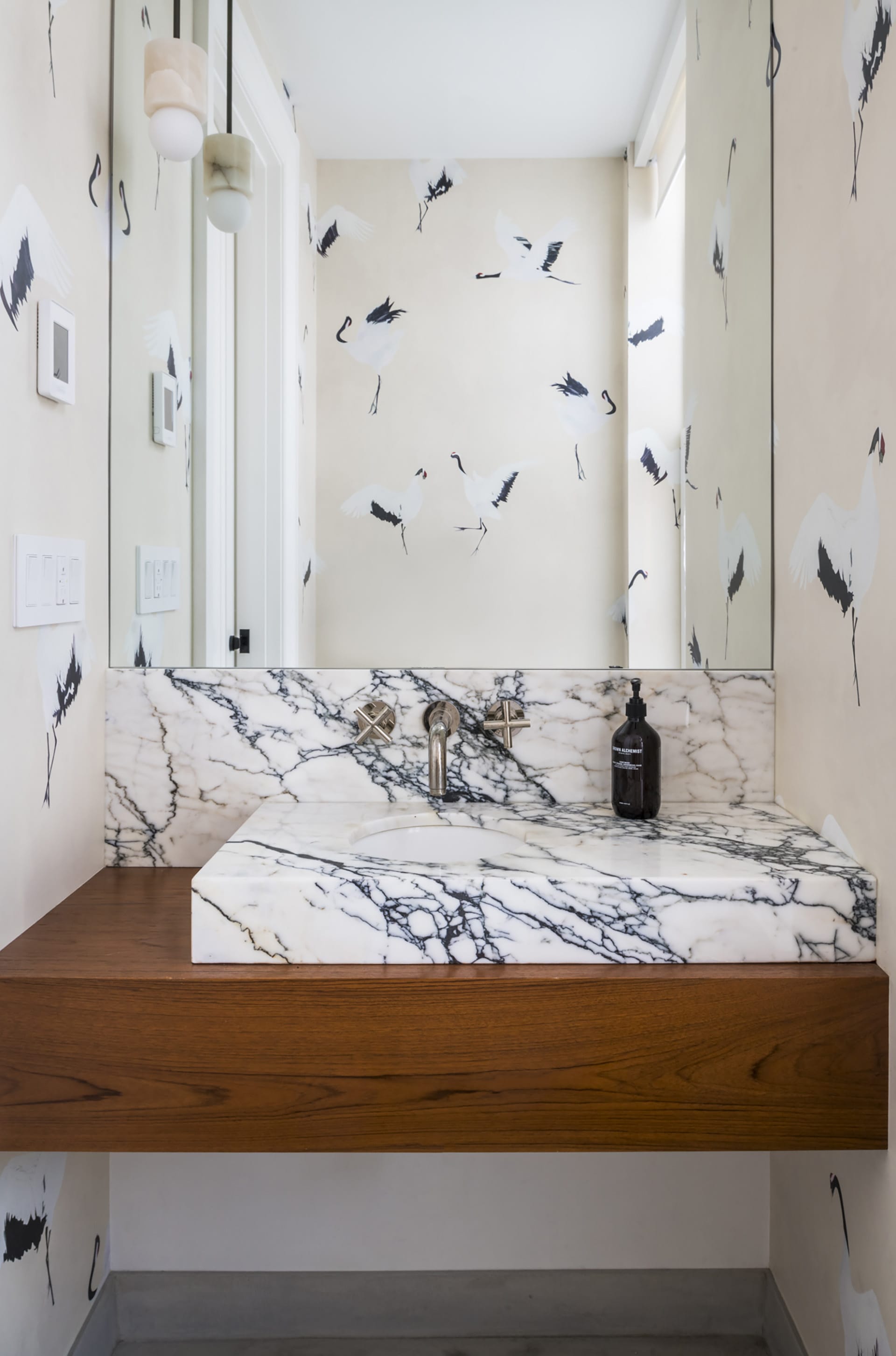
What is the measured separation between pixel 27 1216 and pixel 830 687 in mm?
1280

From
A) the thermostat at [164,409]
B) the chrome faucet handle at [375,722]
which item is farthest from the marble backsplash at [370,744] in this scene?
the thermostat at [164,409]

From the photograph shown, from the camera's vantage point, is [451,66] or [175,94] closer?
[175,94]

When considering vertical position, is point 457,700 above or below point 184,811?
above

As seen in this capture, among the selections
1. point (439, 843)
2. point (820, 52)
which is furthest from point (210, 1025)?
point (820, 52)

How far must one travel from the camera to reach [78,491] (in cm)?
139

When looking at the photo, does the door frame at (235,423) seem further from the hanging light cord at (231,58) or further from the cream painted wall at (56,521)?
the cream painted wall at (56,521)

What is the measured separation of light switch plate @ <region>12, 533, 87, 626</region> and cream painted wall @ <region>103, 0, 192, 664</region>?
143mm

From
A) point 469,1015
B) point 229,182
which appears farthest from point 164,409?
point 469,1015

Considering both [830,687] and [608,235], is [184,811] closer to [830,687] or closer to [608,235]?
[830,687]

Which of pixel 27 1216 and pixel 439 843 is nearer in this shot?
pixel 27 1216

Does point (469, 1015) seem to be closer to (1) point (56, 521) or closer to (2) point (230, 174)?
(1) point (56, 521)

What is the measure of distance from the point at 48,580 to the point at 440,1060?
2.58ft

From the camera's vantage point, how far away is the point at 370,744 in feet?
5.07

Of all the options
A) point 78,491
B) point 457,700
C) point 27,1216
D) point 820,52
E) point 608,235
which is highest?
point 820,52
